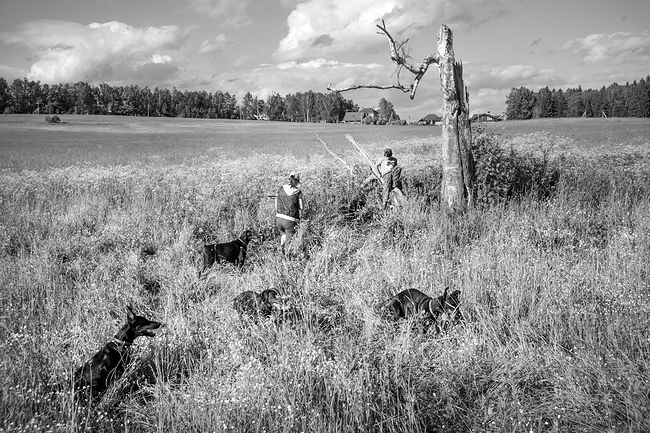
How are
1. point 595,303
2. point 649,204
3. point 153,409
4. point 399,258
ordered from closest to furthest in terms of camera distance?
point 153,409, point 595,303, point 399,258, point 649,204

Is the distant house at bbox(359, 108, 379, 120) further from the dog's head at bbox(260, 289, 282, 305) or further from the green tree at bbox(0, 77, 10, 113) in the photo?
the dog's head at bbox(260, 289, 282, 305)

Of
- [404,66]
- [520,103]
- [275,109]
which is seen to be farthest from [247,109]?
[404,66]

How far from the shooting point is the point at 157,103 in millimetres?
117625

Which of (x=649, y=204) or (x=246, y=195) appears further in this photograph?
(x=246, y=195)

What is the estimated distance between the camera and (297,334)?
4.90m

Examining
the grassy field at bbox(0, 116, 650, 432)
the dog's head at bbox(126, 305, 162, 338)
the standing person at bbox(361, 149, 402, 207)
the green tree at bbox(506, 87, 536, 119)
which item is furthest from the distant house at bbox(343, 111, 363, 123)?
the dog's head at bbox(126, 305, 162, 338)

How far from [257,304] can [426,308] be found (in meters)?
2.02

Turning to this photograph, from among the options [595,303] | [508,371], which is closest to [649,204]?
[595,303]

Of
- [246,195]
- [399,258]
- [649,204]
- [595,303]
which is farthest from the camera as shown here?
[246,195]

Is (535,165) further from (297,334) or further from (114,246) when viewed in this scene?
(114,246)

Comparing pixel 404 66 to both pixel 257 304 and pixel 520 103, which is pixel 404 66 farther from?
pixel 520 103

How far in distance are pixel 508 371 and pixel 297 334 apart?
2237 mm

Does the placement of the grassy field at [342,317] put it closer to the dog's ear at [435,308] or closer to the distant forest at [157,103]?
the dog's ear at [435,308]

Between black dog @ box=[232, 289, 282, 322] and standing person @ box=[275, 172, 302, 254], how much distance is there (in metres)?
3.07
